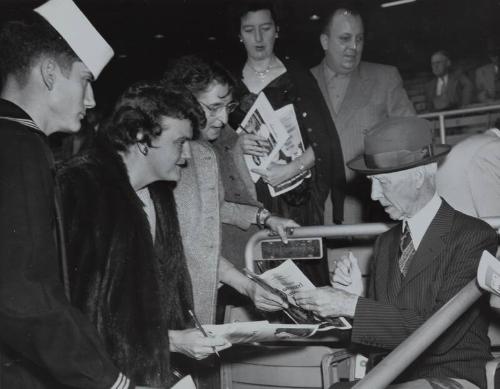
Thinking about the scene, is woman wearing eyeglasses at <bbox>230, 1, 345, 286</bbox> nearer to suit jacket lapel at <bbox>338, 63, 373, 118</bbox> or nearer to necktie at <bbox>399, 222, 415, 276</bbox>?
suit jacket lapel at <bbox>338, 63, 373, 118</bbox>

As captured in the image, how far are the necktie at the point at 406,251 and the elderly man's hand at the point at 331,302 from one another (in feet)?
0.93

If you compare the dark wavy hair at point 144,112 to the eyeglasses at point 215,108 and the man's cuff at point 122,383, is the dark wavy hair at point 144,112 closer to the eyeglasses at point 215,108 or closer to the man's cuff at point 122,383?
the eyeglasses at point 215,108

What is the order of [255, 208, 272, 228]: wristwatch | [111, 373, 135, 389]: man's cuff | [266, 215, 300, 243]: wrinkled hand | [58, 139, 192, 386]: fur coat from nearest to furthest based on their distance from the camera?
1. [111, 373, 135, 389]: man's cuff
2. [58, 139, 192, 386]: fur coat
3. [266, 215, 300, 243]: wrinkled hand
4. [255, 208, 272, 228]: wristwatch

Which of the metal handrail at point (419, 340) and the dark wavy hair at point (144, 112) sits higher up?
the dark wavy hair at point (144, 112)

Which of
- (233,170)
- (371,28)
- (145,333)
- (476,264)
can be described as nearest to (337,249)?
(233,170)

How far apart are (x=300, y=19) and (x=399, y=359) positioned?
1399cm

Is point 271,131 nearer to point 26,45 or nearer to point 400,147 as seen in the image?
point 400,147

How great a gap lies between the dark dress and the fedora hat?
1258 mm

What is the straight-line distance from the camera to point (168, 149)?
2838mm

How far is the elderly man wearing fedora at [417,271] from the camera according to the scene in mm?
2543

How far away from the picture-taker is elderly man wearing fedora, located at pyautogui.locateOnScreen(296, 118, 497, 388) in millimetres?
2543

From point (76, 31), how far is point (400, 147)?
4.75 ft

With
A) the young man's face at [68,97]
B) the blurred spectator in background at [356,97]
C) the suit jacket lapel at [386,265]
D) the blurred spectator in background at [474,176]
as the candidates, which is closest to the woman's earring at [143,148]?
the young man's face at [68,97]

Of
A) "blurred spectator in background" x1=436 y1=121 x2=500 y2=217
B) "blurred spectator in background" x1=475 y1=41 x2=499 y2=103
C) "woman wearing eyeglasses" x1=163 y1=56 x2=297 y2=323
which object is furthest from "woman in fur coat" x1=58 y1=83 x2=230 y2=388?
"blurred spectator in background" x1=475 y1=41 x2=499 y2=103
